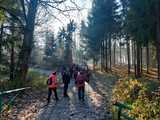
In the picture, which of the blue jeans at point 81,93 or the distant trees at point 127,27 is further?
the distant trees at point 127,27

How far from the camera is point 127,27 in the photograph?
32844 millimetres

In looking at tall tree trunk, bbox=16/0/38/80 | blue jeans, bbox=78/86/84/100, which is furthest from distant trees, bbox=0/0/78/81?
blue jeans, bbox=78/86/84/100

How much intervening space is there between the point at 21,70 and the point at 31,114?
37.8 ft

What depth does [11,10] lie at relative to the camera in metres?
24.9

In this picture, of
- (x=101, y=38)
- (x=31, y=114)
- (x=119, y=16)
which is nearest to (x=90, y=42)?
(x=101, y=38)

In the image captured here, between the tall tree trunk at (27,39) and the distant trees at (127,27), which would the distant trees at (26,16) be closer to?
the tall tree trunk at (27,39)

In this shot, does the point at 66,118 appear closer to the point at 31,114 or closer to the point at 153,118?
the point at 31,114

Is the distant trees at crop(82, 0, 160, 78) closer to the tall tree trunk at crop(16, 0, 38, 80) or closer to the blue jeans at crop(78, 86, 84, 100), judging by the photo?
the blue jeans at crop(78, 86, 84, 100)

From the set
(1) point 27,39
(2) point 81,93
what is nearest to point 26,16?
(1) point 27,39

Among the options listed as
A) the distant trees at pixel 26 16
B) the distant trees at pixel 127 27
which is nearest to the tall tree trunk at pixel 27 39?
Answer: the distant trees at pixel 26 16

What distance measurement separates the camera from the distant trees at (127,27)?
2841 cm

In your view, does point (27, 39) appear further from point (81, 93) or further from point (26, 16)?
point (81, 93)

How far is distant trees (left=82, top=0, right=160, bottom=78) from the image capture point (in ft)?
93.2

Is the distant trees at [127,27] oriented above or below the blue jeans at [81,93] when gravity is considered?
above
